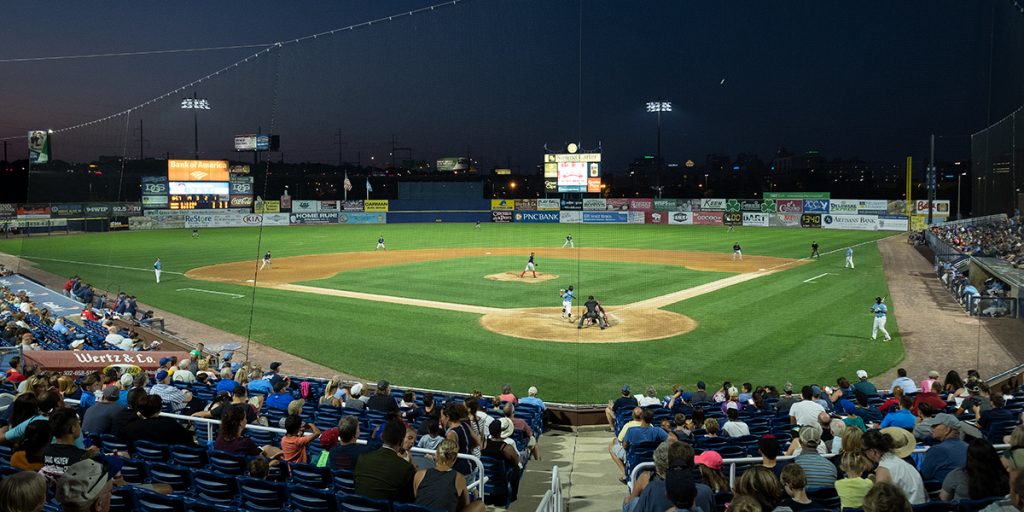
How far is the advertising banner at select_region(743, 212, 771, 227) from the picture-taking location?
256 feet

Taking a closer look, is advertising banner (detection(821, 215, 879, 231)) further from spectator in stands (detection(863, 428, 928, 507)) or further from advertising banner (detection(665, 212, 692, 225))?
spectator in stands (detection(863, 428, 928, 507))

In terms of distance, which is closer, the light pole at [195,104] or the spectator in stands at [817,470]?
the spectator in stands at [817,470]

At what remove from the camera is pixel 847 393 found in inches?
488

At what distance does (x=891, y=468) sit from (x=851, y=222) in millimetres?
74630

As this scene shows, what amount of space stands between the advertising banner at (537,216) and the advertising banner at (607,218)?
16.3ft

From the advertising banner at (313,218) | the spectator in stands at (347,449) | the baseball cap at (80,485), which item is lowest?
the spectator in stands at (347,449)

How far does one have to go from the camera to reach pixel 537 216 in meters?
90.8

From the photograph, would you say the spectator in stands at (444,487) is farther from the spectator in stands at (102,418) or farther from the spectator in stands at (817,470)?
the spectator in stands at (102,418)

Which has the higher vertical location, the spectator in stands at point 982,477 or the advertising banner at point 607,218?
the advertising banner at point 607,218

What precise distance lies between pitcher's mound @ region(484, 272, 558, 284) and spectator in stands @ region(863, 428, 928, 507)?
2723cm

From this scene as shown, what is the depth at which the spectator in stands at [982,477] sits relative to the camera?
5430 mm

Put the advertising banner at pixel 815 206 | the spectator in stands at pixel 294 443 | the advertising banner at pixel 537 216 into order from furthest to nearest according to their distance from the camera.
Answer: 1. the advertising banner at pixel 537 216
2. the advertising banner at pixel 815 206
3. the spectator in stands at pixel 294 443

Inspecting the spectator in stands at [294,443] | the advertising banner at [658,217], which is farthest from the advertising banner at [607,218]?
the spectator in stands at [294,443]

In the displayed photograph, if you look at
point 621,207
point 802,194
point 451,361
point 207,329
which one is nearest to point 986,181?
point 451,361
